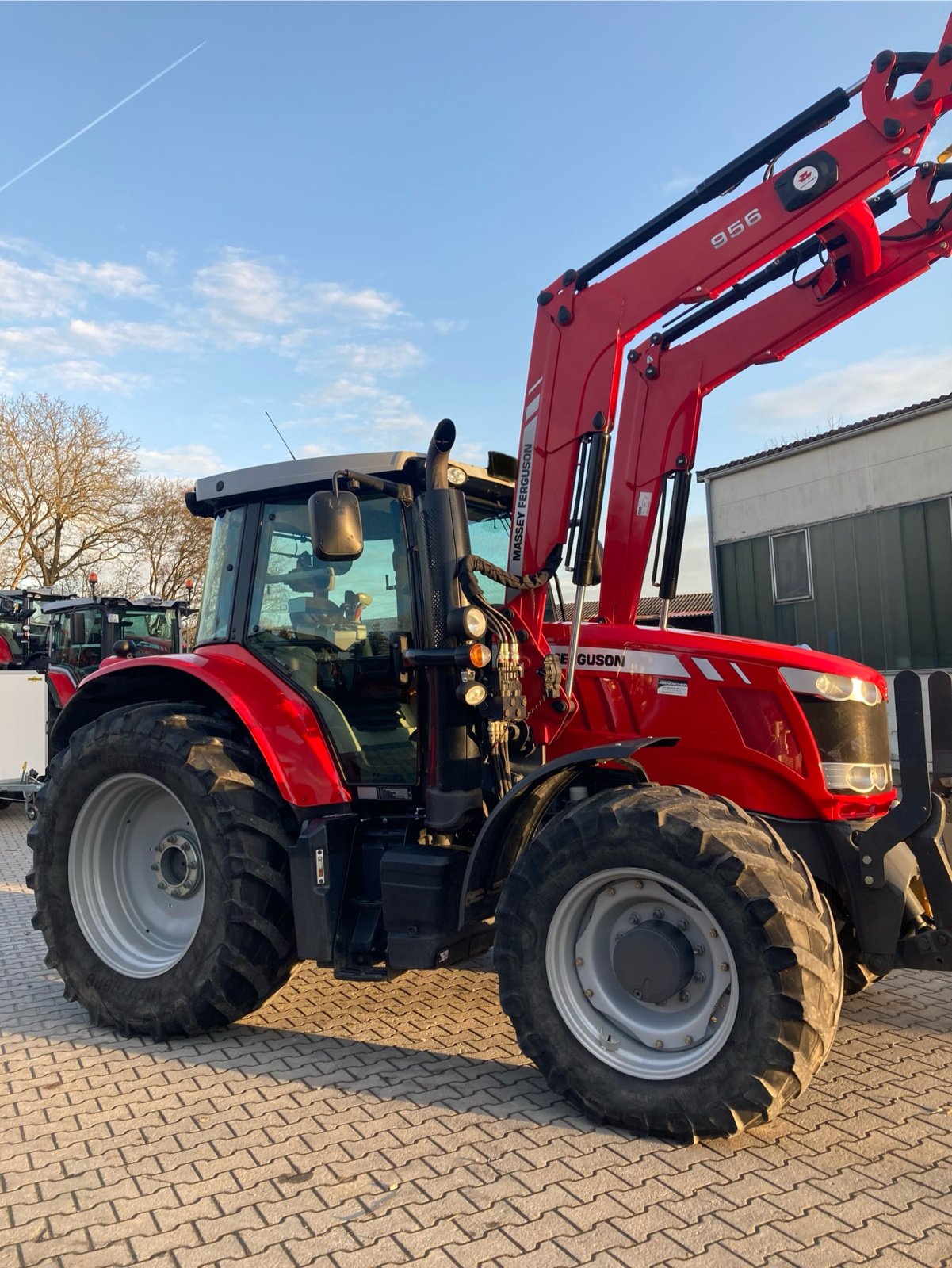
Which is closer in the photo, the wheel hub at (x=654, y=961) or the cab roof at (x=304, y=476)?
the wheel hub at (x=654, y=961)

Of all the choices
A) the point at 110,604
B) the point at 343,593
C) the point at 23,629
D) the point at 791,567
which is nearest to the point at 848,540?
the point at 791,567

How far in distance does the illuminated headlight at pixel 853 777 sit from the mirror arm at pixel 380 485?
1998mm

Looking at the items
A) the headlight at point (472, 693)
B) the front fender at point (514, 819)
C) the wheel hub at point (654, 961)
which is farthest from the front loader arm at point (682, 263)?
the wheel hub at point (654, 961)

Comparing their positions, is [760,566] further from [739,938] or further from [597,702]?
[739,938]

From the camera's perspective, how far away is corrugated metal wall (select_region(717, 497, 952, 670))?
472 inches

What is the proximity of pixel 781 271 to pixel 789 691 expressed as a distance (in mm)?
1822

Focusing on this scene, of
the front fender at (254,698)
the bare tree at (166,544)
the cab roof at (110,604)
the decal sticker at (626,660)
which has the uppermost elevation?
the bare tree at (166,544)

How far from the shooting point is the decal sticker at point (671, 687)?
394cm

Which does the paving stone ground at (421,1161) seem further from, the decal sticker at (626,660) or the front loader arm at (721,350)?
the front loader arm at (721,350)

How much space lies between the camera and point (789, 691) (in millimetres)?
3797

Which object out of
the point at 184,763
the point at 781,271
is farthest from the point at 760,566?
the point at 184,763

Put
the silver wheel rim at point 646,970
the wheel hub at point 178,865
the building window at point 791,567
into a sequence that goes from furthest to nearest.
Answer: the building window at point 791,567 → the wheel hub at point 178,865 → the silver wheel rim at point 646,970

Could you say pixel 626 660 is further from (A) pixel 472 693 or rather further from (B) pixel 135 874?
(B) pixel 135 874

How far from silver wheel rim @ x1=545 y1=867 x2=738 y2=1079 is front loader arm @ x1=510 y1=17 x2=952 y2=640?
1.27 metres
